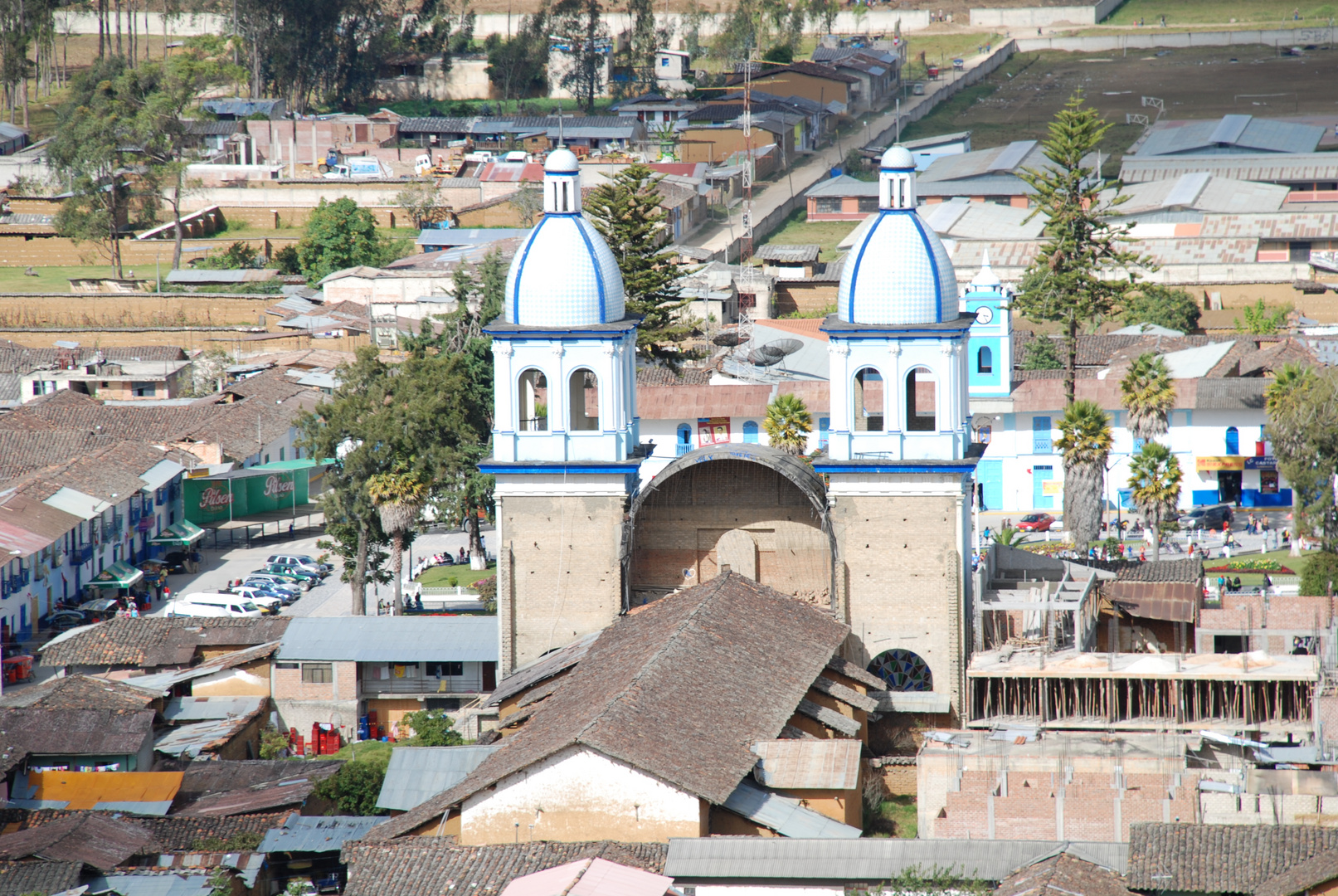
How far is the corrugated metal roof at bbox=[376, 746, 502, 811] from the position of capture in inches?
1617

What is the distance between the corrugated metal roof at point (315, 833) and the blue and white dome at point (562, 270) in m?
10.9

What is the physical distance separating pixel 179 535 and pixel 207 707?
23604mm

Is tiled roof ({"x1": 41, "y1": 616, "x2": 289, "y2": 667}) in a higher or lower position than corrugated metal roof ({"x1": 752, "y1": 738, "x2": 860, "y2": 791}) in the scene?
lower

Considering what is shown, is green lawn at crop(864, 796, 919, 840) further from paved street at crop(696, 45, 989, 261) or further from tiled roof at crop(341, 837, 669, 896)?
paved street at crop(696, 45, 989, 261)

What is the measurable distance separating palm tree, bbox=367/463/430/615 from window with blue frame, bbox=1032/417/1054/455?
83.0ft

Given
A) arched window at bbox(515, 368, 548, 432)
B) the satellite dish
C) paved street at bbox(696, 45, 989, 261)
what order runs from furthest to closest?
1. paved street at bbox(696, 45, 989, 261)
2. the satellite dish
3. arched window at bbox(515, 368, 548, 432)

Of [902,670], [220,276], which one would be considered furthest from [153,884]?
[220,276]

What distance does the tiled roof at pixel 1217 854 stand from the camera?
34719 mm

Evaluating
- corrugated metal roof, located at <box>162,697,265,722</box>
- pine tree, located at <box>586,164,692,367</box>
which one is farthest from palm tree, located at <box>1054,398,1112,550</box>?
corrugated metal roof, located at <box>162,697,265,722</box>

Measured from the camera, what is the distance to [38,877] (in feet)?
125

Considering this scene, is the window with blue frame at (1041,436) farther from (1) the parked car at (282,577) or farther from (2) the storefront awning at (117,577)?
(2) the storefront awning at (117,577)

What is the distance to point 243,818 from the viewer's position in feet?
138

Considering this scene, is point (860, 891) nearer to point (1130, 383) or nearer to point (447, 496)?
point (447, 496)

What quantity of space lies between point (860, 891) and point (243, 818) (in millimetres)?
13640
